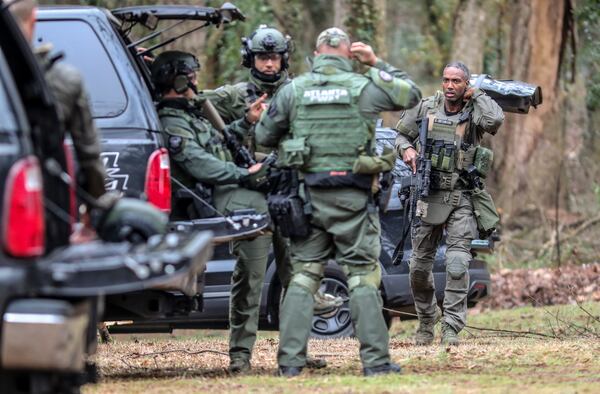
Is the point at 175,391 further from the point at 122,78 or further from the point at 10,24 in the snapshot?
the point at 10,24

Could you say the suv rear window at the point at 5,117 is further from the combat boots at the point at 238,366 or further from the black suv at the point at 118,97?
the combat boots at the point at 238,366

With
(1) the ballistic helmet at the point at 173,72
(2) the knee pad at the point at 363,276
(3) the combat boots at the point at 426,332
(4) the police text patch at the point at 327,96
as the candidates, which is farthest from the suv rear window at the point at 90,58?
(3) the combat boots at the point at 426,332

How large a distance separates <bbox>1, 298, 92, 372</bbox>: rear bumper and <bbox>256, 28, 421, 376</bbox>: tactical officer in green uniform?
2516 mm

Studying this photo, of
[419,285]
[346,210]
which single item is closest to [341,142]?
[346,210]

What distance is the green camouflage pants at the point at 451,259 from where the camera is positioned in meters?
10.2

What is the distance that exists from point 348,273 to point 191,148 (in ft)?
3.99

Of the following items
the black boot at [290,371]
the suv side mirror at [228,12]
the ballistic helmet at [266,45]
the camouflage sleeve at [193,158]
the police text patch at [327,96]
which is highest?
the suv side mirror at [228,12]

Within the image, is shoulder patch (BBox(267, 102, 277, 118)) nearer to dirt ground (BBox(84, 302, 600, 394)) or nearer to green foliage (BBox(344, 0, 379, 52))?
dirt ground (BBox(84, 302, 600, 394))

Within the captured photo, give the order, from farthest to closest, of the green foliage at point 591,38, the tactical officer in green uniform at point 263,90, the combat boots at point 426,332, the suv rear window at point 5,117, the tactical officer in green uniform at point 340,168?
the green foliage at point 591,38 < the combat boots at point 426,332 < the tactical officer in green uniform at point 263,90 < the tactical officer in green uniform at point 340,168 < the suv rear window at point 5,117

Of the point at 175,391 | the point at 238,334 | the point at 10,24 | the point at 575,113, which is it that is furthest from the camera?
the point at 575,113

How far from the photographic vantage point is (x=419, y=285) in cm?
1038

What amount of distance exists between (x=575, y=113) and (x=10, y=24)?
64.7 ft

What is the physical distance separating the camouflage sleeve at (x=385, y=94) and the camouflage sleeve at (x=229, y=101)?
4.86 ft

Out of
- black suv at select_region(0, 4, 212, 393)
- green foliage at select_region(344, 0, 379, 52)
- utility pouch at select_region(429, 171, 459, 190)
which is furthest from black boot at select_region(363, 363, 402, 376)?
green foliage at select_region(344, 0, 379, 52)
